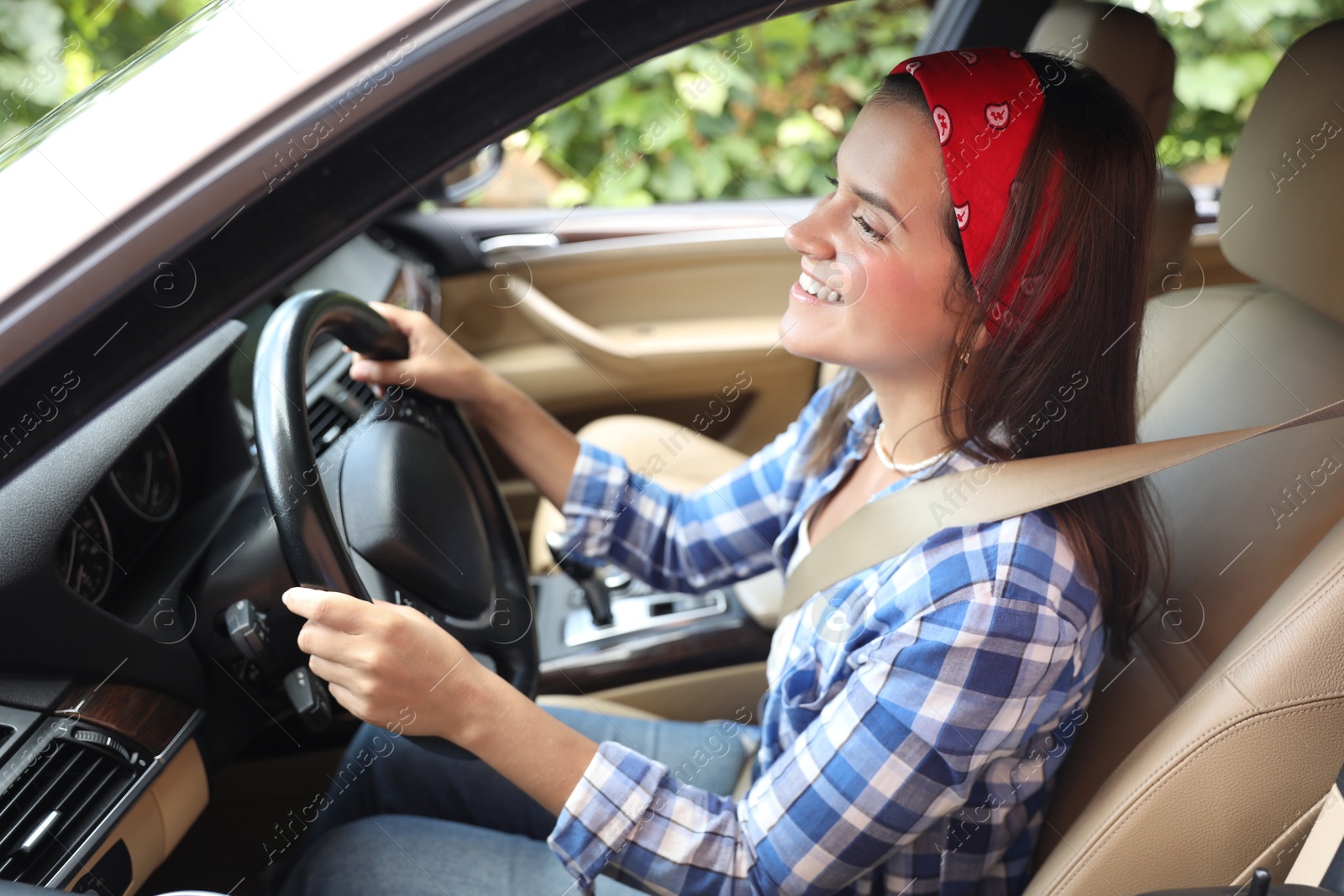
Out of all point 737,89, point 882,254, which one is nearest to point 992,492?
point 882,254

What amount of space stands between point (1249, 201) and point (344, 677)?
1.06 meters

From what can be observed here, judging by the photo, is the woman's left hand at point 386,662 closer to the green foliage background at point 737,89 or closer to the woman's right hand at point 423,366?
the woman's right hand at point 423,366

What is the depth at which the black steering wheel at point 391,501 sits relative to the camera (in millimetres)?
910

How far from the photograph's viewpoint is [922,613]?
0.93 m

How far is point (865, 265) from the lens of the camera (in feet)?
3.21

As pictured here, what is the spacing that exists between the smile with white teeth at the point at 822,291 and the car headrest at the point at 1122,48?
705mm

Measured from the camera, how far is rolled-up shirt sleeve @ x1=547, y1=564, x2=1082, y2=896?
2.95 feet

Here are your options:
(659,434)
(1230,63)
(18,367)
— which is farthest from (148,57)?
(1230,63)

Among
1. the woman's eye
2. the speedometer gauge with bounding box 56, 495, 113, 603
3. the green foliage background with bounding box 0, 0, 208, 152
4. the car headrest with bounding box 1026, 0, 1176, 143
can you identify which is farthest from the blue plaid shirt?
the green foliage background with bounding box 0, 0, 208, 152

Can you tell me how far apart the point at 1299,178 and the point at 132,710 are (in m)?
1.24

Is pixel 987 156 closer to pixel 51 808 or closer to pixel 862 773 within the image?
pixel 862 773

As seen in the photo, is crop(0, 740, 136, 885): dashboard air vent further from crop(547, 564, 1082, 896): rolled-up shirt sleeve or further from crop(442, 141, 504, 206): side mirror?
crop(442, 141, 504, 206): side mirror

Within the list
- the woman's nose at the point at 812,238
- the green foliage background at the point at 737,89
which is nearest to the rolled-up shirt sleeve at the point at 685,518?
the woman's nose at the point at 812,238

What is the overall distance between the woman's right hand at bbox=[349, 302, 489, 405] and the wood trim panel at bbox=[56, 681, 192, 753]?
0.40 metres
